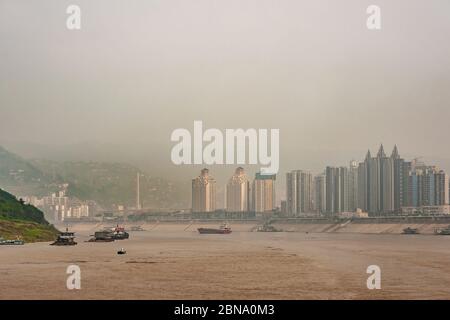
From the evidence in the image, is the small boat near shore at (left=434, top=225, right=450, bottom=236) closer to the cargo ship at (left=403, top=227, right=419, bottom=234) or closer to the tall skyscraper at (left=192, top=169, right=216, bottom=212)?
the cargo ship at (left=403, top=227, right=419, bottom=234)

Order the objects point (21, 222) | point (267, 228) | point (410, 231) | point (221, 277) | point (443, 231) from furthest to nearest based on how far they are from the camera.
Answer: point (267, 228) < point (410, 231) < point (443, 231) < point (21, 222) < point (221, 277)

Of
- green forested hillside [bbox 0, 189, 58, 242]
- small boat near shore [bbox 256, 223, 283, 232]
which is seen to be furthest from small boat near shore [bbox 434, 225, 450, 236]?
green forested hillside [bbox 0, 189, 58, 242]

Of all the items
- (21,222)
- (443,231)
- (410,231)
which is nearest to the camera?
(21,222)

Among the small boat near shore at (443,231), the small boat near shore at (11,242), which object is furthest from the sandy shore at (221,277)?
the small boat near shore at (443,231)

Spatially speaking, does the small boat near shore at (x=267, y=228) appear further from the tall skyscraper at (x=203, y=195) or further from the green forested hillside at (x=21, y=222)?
the green forested hillside at (x=21, y=222)

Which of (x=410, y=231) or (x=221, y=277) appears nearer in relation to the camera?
(x=221, y=277)

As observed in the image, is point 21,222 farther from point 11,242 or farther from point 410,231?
point 410,231

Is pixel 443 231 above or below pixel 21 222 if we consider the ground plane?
below

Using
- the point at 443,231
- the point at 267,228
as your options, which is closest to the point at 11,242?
the point at 443,231
